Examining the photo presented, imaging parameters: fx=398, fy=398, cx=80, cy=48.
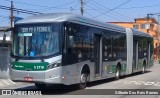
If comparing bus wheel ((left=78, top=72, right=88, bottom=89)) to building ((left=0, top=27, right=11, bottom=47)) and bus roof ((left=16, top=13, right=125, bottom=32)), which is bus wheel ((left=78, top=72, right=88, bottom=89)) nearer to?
bus roof ((left=16, top=13, right=125, bottom=32))

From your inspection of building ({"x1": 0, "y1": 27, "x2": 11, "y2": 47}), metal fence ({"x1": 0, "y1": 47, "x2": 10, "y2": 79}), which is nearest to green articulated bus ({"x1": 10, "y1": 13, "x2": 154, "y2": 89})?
building ({"x1": 0, "y1": 27, "x2": 11, "y2": 47})

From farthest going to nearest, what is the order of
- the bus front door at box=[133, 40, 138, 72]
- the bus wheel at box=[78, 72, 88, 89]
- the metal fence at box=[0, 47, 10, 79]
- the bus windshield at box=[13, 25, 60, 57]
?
the bus front door at box=[133, 40, 138, 72]
the metal fence at box=[0, 47, 10, 79]
the bus wheel at box=[78, 72, 88, 89]
the bus windshield at box=[13, 25, 60, 57]

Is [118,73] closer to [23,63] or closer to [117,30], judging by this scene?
[117,30]

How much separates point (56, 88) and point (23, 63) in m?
2.96

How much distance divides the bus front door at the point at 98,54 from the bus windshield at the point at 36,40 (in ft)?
12.7

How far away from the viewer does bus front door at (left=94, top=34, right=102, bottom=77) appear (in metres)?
18.4

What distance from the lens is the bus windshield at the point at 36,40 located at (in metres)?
14.8

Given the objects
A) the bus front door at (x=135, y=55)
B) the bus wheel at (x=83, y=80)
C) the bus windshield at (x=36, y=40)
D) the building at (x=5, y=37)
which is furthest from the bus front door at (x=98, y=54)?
the bus front door at (x=135, y=55)

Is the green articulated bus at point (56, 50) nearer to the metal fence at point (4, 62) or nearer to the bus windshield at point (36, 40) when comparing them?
the bus windshield at point (36, 40)

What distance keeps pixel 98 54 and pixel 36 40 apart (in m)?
4.44

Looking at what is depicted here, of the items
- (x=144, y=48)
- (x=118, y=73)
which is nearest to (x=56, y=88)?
(x=118, y=73)

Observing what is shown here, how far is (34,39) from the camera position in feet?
49.6

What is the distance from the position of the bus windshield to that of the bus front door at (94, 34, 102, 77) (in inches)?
152

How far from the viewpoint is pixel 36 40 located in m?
15.1
